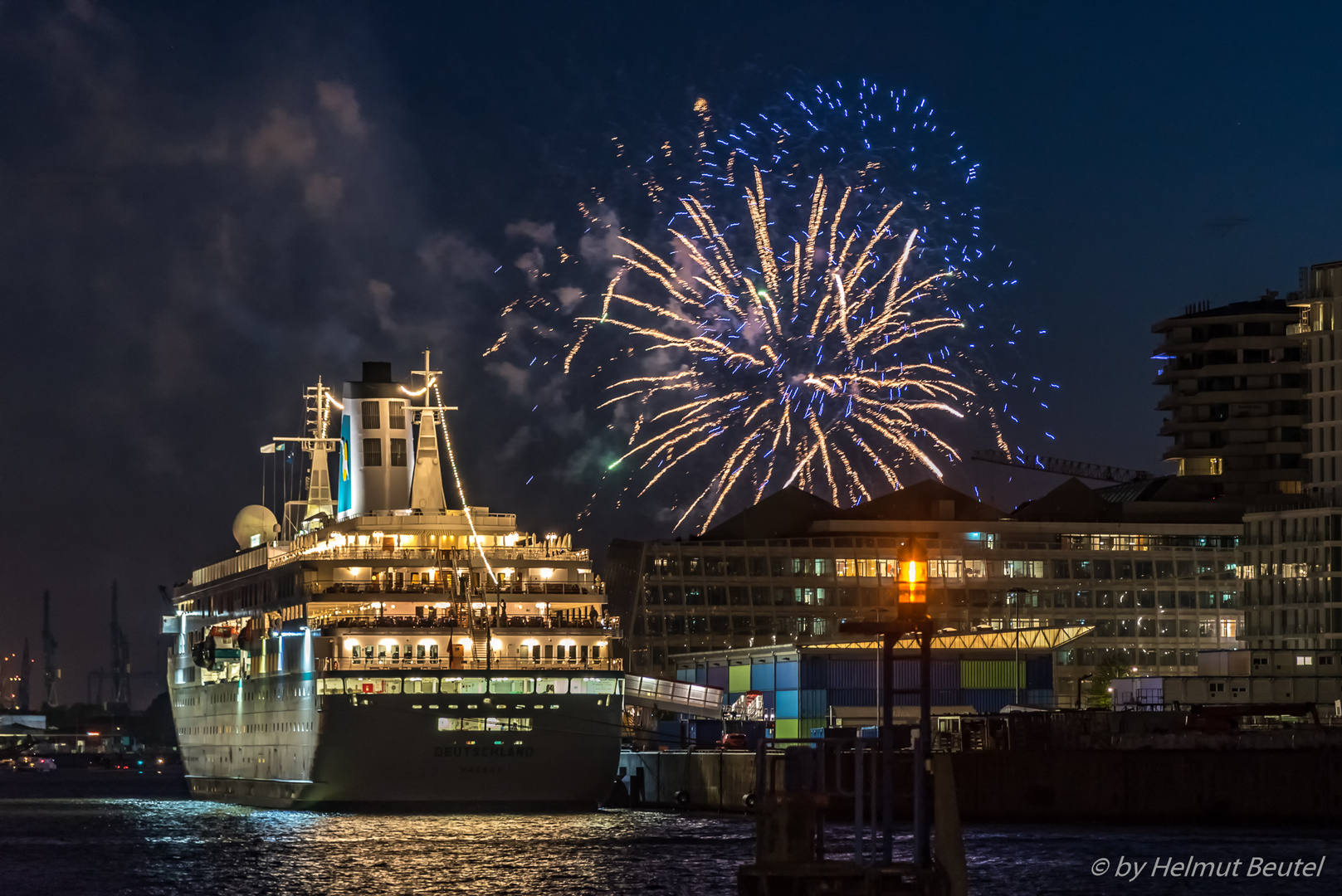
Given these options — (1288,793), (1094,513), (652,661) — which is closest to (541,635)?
(1288,793)

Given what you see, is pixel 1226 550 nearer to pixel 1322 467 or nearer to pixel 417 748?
pixel 1322 467

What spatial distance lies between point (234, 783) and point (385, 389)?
21.1 meters

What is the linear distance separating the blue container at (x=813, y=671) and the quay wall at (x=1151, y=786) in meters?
30.4

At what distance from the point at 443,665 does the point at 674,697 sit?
27533 millimetres

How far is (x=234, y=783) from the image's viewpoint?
3979 inches

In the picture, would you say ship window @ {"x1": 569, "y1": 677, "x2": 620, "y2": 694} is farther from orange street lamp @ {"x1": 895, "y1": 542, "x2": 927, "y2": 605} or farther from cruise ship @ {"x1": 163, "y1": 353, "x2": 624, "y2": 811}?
orange street lamp @ {"x1": 895, "y1": 542, "x2": 927, "y2": 605}

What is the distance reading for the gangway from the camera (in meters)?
108

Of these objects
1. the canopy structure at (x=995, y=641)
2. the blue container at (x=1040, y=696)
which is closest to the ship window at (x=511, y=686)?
the canopy structure at (x=995, y=641)

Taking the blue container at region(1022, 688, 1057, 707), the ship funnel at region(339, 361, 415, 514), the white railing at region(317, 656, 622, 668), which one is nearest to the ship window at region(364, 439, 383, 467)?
the ship funnel at region(339, 361, 415, 514)

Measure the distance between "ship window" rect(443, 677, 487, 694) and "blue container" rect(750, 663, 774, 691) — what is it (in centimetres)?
4062

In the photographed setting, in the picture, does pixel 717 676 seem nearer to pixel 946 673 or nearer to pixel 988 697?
pixel 946 673

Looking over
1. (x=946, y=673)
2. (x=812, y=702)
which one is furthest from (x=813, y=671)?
(x=946, y=673)

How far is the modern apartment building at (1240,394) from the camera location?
181 meters

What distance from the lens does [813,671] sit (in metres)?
118
